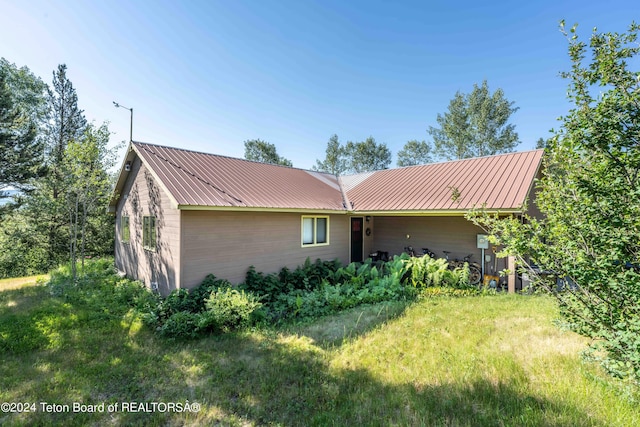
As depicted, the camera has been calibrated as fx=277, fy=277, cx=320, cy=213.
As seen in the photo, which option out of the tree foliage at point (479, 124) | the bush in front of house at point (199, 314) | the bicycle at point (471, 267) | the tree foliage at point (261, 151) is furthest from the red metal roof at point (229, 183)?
the tree foliage at point (261, 151)

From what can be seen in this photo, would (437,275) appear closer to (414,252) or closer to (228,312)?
(414,252)

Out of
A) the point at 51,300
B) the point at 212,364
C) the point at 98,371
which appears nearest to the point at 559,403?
the point at 212,364

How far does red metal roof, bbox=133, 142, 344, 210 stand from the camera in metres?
7.64

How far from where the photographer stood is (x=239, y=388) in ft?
12.8

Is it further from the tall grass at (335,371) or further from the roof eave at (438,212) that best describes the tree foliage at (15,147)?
the roof eave at (438,212)

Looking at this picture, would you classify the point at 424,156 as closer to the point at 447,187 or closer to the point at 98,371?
the point at 447,187

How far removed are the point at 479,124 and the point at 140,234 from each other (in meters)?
25.3

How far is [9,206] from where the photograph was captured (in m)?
15.2

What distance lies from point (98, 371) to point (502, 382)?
5970mm

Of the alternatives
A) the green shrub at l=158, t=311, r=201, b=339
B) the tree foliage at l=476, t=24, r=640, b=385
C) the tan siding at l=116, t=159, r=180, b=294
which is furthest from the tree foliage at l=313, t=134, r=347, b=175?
the tree foliage at l=476, t=24, r=640, b=385

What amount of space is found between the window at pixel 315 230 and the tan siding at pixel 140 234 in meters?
4.20

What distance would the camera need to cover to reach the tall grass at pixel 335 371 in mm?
3100

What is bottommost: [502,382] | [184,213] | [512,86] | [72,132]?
[502,382]

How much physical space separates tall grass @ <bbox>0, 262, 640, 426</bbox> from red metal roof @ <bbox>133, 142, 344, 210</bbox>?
340 centimetres
